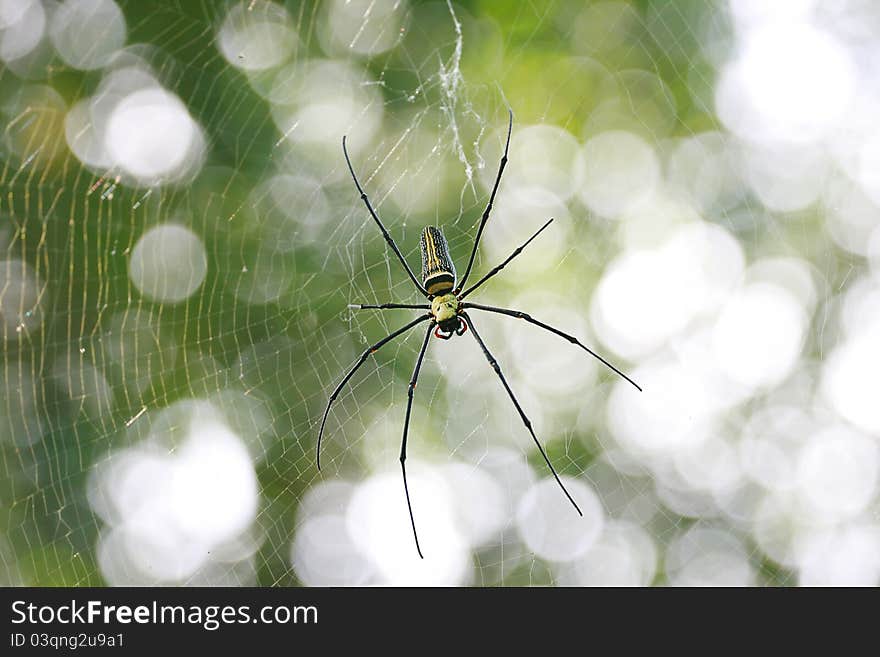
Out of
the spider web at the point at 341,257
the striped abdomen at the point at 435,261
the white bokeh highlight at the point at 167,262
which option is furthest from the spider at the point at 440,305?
the white bokeh highlight at the point at 167,262

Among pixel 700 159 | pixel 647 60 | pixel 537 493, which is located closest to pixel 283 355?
pixel 537 493

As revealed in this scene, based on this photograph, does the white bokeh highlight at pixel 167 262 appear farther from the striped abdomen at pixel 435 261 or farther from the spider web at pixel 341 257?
the striped abdomen at pixel 435 261

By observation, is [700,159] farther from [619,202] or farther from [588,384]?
[588,384]

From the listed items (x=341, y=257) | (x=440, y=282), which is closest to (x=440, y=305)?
(x=440, y=282)

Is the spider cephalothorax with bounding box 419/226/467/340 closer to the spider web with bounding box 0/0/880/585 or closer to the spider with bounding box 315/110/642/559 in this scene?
the spider with bounding box 315/110/642/559

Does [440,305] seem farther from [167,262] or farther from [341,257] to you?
[167,262]

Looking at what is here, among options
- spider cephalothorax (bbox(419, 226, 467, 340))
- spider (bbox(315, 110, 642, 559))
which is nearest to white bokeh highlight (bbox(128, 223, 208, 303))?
spider (bbox(315, 110, 642, 559))
